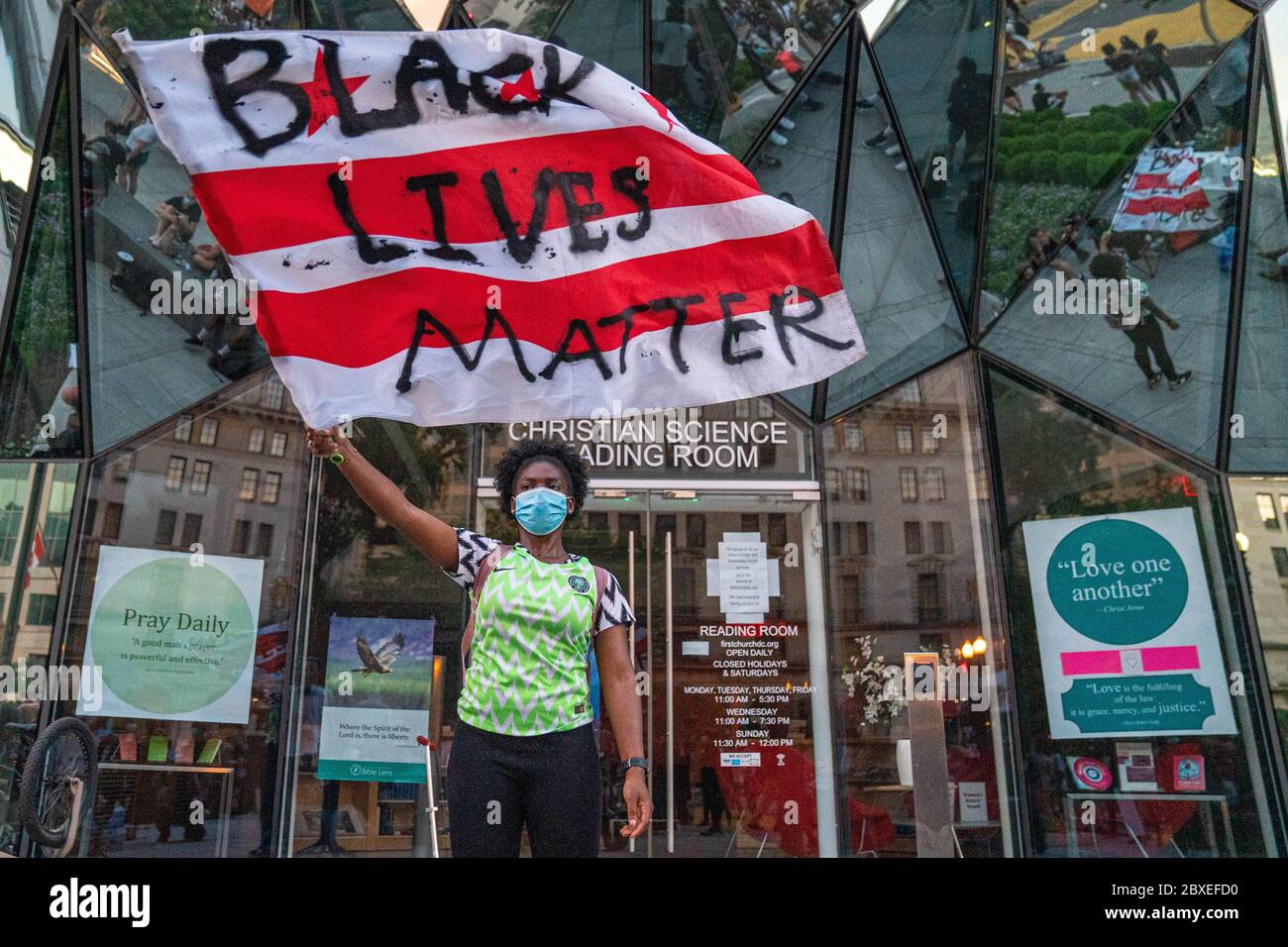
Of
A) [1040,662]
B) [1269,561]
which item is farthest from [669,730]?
[1269,561]

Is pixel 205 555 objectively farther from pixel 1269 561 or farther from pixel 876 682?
pixel 1269 561

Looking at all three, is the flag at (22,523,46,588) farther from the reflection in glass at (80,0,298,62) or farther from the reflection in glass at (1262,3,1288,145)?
the reflection in glass at (1262,3,1288,145)

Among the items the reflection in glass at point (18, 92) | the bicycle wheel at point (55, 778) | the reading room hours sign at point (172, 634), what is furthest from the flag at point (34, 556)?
the reflection in glass at point (18, 92)

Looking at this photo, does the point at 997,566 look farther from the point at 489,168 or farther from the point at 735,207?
the point at 489,168

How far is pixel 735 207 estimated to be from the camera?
5.43 m

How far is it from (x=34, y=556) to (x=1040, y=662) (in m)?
7.33

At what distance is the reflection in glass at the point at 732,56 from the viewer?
951 centimetres

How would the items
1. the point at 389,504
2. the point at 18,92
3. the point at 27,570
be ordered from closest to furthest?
the point at 389,504
the point at 27,570
the point at 18,92

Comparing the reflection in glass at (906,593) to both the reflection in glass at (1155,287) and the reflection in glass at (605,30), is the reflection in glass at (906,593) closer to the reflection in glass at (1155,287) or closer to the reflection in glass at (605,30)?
the reflection in glass at (1155,287)

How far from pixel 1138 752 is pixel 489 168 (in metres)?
6.49

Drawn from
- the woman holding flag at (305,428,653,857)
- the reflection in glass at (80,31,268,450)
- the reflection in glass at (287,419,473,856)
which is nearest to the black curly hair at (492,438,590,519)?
the woman holding flag at (305,428,653,857)

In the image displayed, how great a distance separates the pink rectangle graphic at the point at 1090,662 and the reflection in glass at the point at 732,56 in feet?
15.1

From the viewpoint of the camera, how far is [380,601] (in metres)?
9.17
